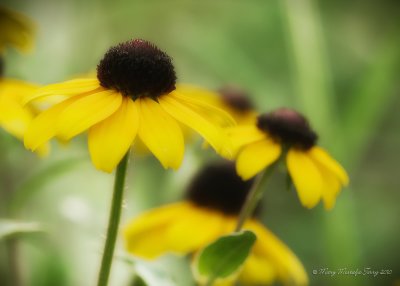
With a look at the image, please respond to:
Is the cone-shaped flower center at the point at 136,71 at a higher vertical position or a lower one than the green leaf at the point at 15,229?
higher

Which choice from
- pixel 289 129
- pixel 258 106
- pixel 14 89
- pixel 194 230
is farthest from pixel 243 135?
pixel 258 106

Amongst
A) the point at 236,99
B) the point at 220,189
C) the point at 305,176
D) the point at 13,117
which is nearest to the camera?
the point at 305,176

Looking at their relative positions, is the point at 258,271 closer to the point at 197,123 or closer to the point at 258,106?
the point at 197,123

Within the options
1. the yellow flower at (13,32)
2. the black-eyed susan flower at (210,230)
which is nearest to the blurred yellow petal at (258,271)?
the black-eyed susan flower at (210,230)

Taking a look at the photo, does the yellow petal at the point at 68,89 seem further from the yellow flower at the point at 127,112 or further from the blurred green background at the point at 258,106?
the blurred green background at the point at 258,106

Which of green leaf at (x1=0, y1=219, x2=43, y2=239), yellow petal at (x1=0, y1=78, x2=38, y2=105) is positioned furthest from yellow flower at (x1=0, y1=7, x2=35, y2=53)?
green leaf at (x1=0, y1=219, x2=43, y2=239)

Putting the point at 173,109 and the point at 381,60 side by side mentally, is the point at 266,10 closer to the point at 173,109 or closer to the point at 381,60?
the point at 381,60
